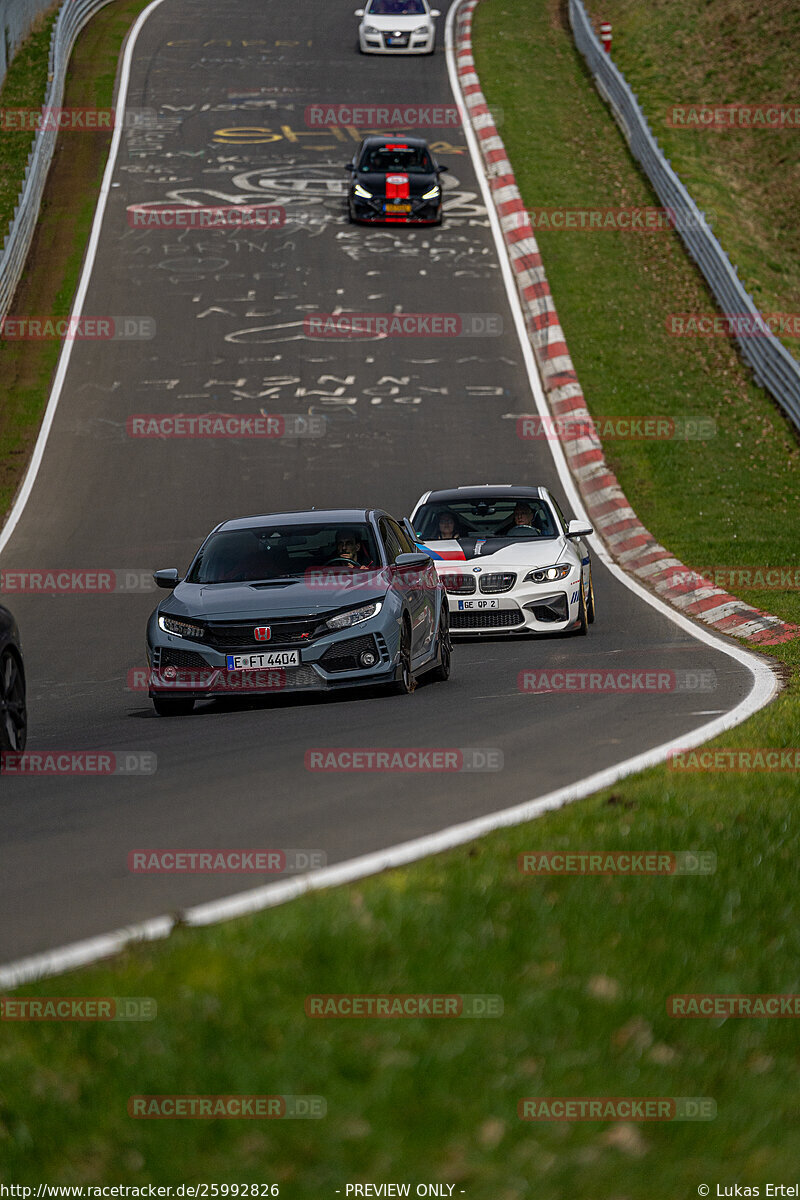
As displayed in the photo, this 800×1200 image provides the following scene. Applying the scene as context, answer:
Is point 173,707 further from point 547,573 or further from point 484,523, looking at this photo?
point 484,523

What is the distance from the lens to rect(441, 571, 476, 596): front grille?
16484mm

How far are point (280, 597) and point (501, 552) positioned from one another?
5.36 m

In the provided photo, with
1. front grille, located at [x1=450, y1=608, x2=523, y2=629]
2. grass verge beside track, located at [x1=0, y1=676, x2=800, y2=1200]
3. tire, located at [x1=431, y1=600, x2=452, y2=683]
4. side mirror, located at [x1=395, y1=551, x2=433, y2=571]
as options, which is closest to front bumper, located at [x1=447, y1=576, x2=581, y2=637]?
front grille, located at [x1=450, y1=608, x2=523, y2=629]

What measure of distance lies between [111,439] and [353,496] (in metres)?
5.26

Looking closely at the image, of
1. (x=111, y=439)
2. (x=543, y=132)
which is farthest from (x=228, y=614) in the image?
(x=543, y=132)

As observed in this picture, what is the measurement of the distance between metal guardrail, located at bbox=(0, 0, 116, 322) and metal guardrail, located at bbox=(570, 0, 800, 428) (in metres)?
14.4

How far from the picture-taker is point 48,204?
121 ft

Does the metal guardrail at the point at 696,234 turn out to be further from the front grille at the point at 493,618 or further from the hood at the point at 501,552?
the front grille at the point at 493,618

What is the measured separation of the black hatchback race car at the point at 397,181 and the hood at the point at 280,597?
24.0 m

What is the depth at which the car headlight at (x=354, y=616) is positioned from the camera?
455 inches

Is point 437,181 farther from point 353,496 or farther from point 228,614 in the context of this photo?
point 228,614

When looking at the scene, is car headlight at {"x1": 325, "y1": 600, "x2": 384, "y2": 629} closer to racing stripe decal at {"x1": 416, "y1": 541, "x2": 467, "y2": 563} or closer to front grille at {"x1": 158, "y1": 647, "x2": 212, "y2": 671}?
front grille at {"x1": 158, "y1": 647, "x2": 212, "y2": 671}

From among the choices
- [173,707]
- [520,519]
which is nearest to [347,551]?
[173,707]

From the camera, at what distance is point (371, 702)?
38.4 feet
